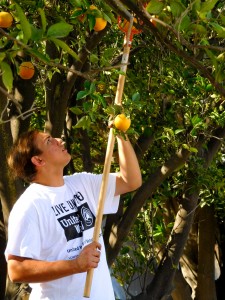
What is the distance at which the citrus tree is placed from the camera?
3.67 m

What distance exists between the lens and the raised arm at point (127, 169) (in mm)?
3615

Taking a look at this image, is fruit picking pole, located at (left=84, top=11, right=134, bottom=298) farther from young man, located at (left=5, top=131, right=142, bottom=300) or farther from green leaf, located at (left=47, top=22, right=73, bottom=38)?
green leaf, located at (left=47, top=22, right=73, bottom=38)

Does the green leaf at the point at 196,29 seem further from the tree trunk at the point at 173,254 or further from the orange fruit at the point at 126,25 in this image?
the tree trunk at the point at 173,254

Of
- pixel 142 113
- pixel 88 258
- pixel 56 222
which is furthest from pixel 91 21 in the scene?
pixel 142 113

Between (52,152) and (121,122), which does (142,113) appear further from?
(121,122)

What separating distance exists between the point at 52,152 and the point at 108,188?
36 cm

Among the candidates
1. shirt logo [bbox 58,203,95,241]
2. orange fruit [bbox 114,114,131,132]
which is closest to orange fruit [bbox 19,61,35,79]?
shirt logo [bbox 58,203,95,241]

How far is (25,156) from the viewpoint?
356 centimetres

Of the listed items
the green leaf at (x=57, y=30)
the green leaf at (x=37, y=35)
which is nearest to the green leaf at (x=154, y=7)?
the green leaf at (x=57, y=30)

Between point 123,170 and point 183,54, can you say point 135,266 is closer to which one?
point 123,170

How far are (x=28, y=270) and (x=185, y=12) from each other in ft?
4.28

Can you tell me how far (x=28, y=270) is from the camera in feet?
10.4

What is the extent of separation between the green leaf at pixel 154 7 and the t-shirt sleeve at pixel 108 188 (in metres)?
0.97

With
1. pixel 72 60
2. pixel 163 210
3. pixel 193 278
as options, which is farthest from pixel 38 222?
pixel 193 278
